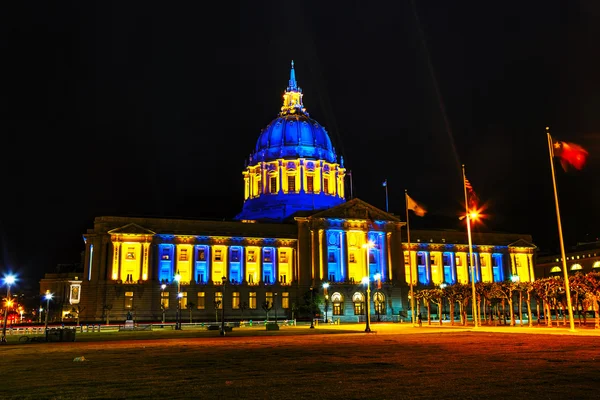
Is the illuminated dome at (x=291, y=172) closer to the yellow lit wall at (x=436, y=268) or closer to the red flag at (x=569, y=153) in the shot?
the yellow lit wall at (x=436, y=268)

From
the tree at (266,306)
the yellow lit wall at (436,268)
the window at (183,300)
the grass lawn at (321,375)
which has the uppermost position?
the yellow lit wall at (436,268)

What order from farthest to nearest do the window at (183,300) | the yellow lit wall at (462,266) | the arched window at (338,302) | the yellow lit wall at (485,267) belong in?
1. the yellow lit wall at (485,267)
2. the yellow lit wall at (462,266)
3. the arched window at (338,302)
4. the window at (183,300)

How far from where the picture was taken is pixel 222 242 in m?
109

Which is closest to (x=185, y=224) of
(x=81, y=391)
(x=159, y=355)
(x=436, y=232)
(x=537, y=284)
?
(x=436, y=232)

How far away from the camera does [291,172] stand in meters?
130

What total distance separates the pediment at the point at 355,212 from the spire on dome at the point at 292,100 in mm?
40994

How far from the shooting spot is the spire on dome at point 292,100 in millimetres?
146625

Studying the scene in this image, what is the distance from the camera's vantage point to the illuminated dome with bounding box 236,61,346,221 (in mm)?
127312

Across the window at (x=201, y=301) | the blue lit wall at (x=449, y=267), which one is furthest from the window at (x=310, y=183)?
the window at (x=201, y=301)

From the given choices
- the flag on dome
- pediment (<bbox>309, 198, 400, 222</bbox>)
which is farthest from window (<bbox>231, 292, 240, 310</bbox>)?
the flag on dome

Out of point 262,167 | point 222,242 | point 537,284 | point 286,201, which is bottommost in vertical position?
point 537,284

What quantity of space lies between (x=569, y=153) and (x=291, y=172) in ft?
299

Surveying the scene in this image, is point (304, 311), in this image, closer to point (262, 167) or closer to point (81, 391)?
point (262, 167)

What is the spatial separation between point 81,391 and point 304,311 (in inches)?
3374
